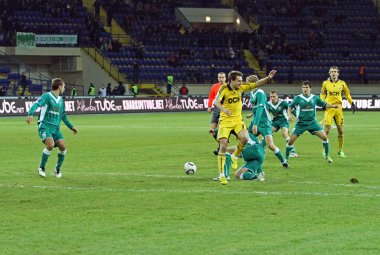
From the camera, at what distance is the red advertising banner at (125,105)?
49.6 meters

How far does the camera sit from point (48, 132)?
1895 centimetres

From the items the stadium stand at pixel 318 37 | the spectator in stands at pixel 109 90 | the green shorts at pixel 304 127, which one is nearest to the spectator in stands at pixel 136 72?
the spectator in stands at pixel 109 90

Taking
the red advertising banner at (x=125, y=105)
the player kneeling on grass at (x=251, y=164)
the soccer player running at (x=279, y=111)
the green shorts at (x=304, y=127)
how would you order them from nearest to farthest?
the player kneeling on grass at (x=251, y=164), the green shorts at (x=304, y=127), the soccer player running at (x=279, y=111), the red advertising banner at (x=125, y=105)

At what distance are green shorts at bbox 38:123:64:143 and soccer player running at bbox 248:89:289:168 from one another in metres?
4.19

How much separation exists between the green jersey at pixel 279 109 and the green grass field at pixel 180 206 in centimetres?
126

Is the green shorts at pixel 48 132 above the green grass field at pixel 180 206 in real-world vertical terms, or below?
above

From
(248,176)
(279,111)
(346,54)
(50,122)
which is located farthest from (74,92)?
(248,176)

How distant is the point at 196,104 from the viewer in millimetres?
58594

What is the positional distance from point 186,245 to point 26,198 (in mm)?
5320

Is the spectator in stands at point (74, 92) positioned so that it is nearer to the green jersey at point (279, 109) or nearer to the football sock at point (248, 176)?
the green jersey at point (279, 109)

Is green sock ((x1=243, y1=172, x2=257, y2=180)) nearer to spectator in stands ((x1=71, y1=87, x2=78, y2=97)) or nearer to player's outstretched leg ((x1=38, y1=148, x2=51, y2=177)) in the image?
player's outstretched leg ((x1=38, y1=148, x2=51, y2=177))

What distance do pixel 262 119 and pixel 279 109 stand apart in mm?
3496

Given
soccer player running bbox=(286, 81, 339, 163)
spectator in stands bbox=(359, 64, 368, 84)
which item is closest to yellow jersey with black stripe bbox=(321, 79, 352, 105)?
soccer player running bbox=(286, 81, 339, 163)

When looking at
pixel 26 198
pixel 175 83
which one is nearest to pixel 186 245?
pixel 26 198
